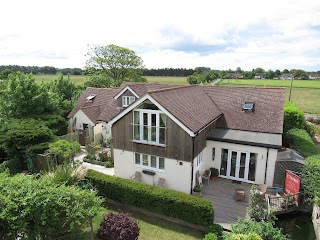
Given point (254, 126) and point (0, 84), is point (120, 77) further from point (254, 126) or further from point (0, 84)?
point (254, 126)

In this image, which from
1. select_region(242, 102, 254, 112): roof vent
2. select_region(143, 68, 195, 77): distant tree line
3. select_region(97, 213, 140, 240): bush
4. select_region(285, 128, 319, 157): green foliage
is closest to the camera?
select_region(97, 213, 140, 240): bush

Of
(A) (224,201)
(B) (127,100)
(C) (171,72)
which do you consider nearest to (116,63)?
(B) (127,100)

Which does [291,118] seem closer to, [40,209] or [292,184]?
[292,184]

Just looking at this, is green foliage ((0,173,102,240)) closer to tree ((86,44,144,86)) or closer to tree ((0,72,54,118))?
tree ((0,72,54,118))

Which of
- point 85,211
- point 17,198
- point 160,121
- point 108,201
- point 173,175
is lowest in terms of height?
point 108,201

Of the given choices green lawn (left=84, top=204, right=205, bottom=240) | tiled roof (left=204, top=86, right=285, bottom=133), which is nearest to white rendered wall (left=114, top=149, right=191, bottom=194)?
green lawn (left=84, top=204, right=205, bottom=240)

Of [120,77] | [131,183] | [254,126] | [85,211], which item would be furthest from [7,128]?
[120,77]
